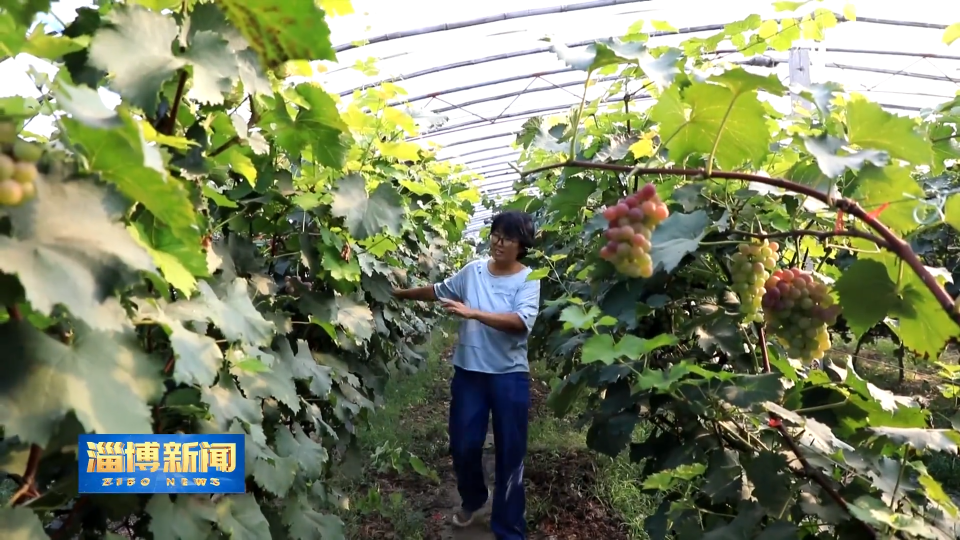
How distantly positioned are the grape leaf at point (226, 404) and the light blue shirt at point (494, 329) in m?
2.08

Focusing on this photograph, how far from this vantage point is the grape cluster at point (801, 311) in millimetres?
1442

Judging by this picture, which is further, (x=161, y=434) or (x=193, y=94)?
(x=161, y=434)

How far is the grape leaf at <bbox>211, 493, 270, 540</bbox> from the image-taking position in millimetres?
1282

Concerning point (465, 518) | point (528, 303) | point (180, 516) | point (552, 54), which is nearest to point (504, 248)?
point (528, 303)

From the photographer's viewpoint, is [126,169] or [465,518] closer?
[126,169]

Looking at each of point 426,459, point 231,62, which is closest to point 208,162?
point 231,62

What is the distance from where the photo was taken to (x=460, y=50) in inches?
333

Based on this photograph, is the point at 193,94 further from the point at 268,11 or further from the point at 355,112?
the point at 355,112

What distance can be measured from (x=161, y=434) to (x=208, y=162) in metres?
0.54

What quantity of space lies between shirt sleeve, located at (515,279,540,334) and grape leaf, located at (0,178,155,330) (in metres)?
2.56

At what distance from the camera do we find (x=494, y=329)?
11.1ft

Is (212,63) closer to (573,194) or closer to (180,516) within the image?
(180,516)

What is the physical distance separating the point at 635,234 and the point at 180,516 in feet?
3.38

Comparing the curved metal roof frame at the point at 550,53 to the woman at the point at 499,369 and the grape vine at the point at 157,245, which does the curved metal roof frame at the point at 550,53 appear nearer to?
the woman at the point at 499,369
